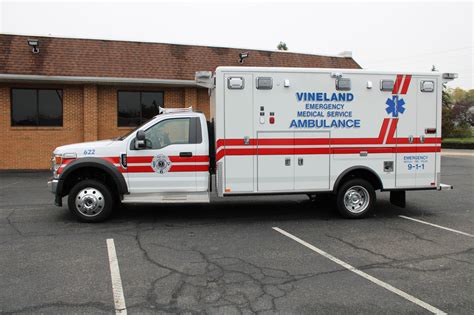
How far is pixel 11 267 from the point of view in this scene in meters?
5.30

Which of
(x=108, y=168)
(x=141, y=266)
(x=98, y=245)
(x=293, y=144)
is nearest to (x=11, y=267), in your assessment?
(x=98, y=245)

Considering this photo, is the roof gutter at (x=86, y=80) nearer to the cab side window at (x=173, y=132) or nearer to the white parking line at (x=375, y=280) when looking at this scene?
the cab side window at (x=173, y=132)

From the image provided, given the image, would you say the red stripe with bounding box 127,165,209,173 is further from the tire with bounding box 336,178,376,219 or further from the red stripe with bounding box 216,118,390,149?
the tire with bounding box 336,178,376,219

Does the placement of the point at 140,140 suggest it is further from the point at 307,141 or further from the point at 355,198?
the point at 355,198

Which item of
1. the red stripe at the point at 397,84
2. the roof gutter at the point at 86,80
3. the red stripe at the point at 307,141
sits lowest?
the red stripe at the point at 307,141

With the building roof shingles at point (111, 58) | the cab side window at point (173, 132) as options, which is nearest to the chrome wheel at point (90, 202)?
the cab side window at point (173, 132)

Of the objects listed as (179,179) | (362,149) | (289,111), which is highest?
(289,111)

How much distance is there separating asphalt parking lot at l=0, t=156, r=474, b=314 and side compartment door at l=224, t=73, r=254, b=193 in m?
0.88

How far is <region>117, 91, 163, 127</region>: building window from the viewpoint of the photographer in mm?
17484

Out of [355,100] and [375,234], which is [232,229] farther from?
[355,100]

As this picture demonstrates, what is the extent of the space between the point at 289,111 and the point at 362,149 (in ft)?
5.44

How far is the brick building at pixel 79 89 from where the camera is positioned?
16.1m

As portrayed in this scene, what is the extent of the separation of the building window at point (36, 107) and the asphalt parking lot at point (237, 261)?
8.59 m

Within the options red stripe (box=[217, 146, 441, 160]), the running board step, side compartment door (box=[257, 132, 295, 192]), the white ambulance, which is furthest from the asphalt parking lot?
red stripe (box=[217, 146, 441, 160])
